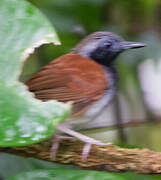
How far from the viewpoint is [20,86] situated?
1.85m

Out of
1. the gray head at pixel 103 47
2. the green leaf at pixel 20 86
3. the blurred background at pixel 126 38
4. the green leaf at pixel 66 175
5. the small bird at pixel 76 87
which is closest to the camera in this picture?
the green leaf at pixel 20 86

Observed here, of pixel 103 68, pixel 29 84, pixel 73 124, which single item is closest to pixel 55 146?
pixel 73 124

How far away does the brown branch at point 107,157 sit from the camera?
2082 millimetres

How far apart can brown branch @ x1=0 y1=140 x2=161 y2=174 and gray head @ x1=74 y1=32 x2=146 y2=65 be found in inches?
33.9

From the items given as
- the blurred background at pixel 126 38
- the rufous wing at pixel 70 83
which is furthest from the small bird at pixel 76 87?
the blurred background at pixel 126 38

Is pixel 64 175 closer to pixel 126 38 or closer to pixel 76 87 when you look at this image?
pixel 76 87

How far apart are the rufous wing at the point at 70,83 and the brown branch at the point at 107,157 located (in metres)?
0.31

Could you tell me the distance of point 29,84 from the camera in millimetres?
2438

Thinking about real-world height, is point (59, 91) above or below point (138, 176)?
above

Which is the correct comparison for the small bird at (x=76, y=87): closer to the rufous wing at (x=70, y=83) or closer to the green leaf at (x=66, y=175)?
the rufous wing at (x=70, y=83)

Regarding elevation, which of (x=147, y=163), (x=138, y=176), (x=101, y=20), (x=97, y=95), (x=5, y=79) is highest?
(x=101, y=20)

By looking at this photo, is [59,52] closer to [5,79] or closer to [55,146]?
[55,146]

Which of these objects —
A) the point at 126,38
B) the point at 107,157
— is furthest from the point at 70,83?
the point at 126,38

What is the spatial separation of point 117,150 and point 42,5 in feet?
6.76
